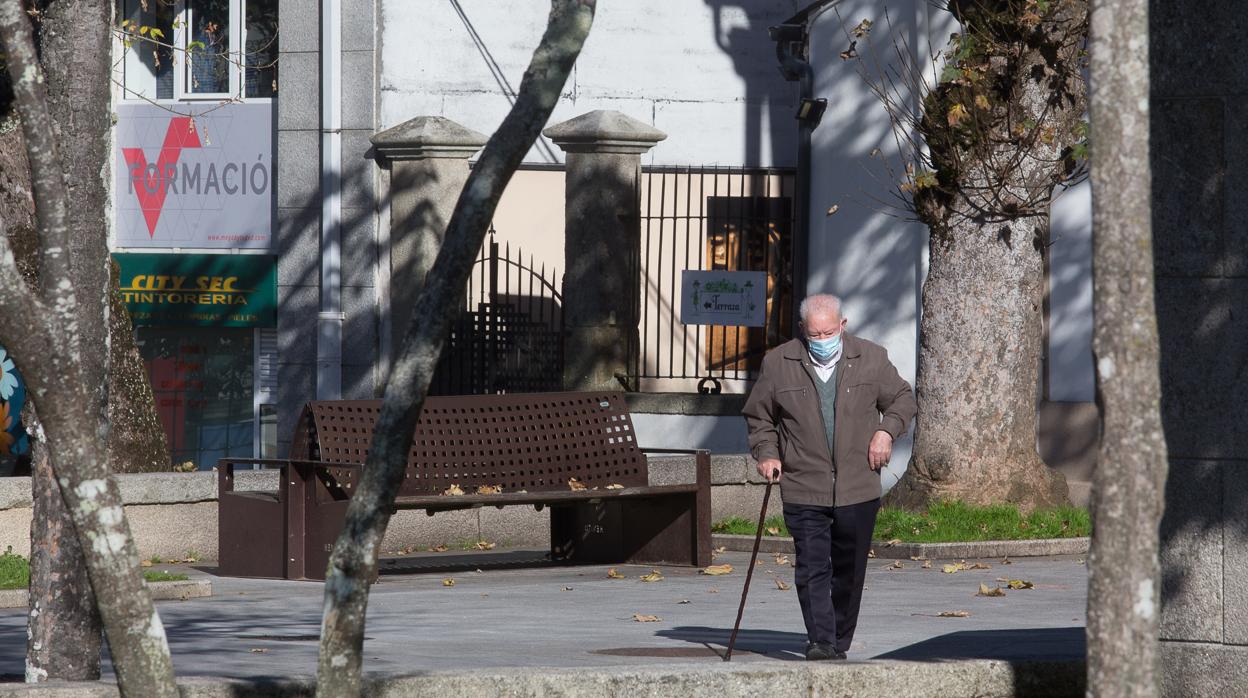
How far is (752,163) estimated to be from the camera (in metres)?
22.0

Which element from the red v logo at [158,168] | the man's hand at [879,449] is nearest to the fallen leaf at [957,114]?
the man's hand at [879,449]

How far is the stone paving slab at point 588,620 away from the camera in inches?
335

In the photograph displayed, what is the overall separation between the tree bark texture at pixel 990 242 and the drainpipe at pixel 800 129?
424cm

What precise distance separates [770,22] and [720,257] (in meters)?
3.32

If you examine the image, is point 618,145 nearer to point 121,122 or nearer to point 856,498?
point 121,122

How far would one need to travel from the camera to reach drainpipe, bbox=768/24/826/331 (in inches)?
761

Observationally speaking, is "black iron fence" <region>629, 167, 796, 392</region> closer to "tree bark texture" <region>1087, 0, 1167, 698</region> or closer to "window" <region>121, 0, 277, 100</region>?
"window" <region>121, 0, 277, 100</region>

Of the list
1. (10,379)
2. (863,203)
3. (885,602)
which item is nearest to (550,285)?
(863,203)

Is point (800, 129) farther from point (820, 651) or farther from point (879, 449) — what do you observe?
point (820, 651)

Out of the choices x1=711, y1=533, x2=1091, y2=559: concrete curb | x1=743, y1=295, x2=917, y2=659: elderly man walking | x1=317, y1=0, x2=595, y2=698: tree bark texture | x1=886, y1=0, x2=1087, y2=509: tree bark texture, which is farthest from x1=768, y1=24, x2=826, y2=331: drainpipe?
x1=317, y1=0, x2=595, y2=698: tree bark texture

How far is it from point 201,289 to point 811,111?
7.33 meters

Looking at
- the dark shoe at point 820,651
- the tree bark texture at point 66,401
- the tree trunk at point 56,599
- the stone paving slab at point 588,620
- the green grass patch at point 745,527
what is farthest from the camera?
the green grass patch at point 745,527

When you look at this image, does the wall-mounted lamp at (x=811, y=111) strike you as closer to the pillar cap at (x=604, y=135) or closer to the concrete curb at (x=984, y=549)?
the pillar cap at (x=604, y=135)

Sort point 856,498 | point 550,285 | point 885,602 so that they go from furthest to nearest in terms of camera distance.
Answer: point 550,285 < point 885,602 < point 856,498
